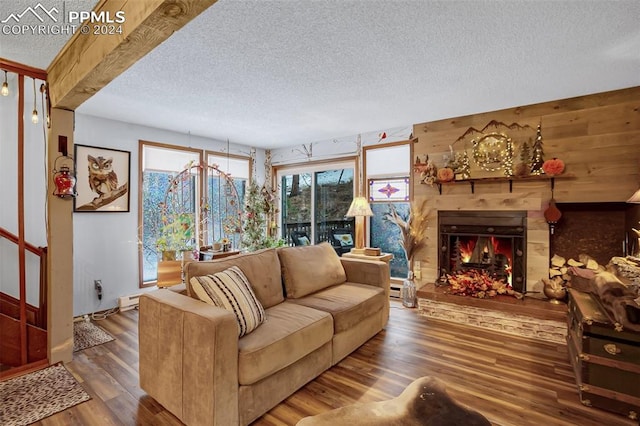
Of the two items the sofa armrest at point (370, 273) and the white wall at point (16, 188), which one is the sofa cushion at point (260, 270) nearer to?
the sofa armrest at point (370, 273)

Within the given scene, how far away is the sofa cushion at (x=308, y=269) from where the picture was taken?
9.41 ft

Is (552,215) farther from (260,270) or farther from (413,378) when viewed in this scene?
(260,270)

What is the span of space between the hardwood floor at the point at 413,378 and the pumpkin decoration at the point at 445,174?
182cm

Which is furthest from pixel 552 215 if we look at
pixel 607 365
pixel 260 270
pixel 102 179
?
pixel 102 179

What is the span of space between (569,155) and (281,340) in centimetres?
355

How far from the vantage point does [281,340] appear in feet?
6.45

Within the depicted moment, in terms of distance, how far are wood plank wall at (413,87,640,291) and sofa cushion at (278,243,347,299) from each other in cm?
177

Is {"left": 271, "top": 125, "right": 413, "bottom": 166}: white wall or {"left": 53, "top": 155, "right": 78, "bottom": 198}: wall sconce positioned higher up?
{"left": 271, "top": 125, "right": 413, "bottom": 166}: white wall

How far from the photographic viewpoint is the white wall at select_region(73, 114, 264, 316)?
3.67 meters

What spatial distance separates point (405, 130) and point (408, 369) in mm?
3173

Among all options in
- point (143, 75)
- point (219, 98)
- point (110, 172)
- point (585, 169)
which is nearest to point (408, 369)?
point (585, 169)

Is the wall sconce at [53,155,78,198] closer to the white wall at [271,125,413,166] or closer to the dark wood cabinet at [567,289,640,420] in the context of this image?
the white wall at [271,125,413,166]

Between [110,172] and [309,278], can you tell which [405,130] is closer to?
[309,278]

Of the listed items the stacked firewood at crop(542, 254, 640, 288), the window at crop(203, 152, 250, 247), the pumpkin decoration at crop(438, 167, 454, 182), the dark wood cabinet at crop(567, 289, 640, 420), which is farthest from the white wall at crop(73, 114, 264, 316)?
the stacked firewood at crop(542, 254, 640, 288)
